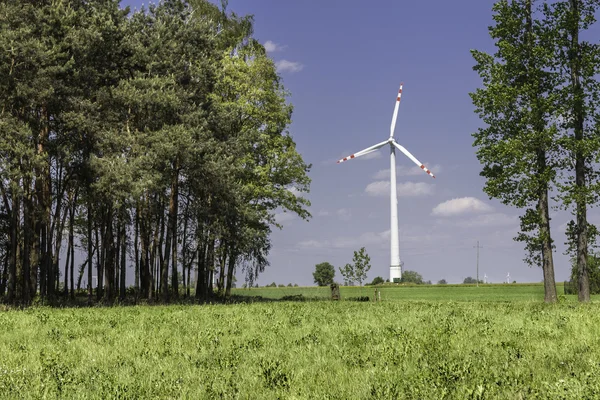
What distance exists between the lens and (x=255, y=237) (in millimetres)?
46312

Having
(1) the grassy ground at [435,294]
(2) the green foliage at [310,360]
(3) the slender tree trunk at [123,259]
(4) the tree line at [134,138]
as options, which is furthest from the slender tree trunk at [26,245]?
(1) the grassy ground at [435,294]

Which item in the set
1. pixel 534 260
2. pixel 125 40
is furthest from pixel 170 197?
pixel 534 260

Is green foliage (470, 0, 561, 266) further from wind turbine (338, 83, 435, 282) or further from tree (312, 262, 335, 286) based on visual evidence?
tree (312, 262, 335, 286)

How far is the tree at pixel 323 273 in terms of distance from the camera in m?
191

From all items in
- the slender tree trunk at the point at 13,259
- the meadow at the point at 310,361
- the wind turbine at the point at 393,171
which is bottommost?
Answer: the meadow at the point at 310,361

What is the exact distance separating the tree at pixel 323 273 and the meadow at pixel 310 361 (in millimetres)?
173607

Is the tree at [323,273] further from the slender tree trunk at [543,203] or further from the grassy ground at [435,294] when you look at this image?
the slender tree trunk at [543,203]

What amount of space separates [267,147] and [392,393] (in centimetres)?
4574

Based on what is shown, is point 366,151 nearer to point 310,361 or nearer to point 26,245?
point 26,245

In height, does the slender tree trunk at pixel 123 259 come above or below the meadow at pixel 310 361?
above

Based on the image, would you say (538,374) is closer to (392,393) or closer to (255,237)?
(392,393)

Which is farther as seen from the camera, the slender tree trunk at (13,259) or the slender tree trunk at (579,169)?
the slender tree trunk at (13,259)

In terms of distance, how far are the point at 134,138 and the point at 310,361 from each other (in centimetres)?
3010

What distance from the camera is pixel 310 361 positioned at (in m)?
11.2
